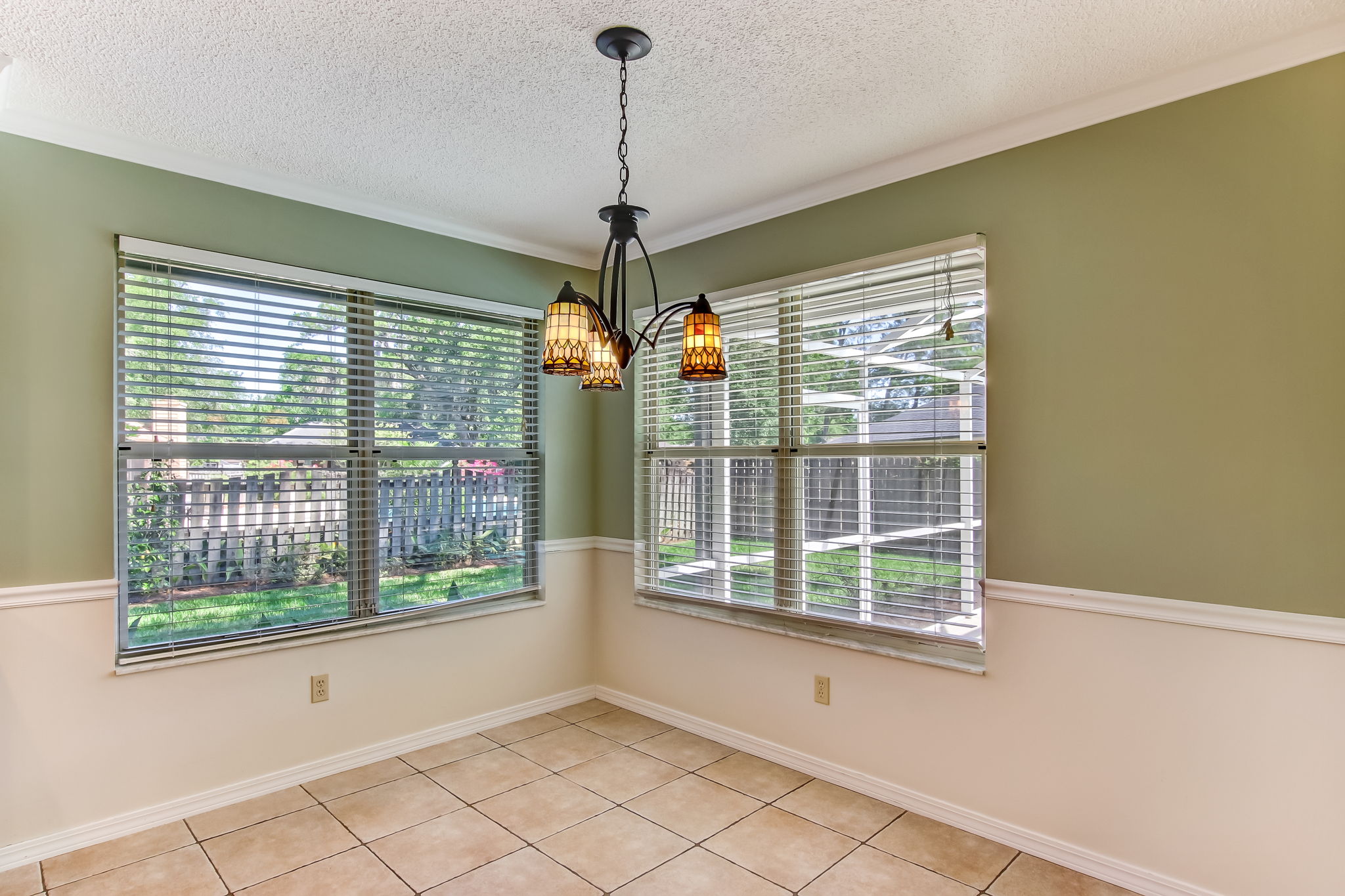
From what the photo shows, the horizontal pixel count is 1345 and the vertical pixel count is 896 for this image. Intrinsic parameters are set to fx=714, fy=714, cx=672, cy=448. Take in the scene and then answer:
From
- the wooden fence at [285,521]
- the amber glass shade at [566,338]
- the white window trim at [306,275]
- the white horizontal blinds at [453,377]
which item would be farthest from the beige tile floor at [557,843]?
the white window trim at [306,275]

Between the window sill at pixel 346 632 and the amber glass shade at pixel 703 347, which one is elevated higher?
the amber glass shade at pixel 703 347

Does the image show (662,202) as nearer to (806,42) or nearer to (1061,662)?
(806,42)

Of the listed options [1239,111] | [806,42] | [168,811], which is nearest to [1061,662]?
[1239,111]

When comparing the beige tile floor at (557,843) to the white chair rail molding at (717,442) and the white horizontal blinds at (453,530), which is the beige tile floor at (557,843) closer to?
the white chair rail molding at (717,442)

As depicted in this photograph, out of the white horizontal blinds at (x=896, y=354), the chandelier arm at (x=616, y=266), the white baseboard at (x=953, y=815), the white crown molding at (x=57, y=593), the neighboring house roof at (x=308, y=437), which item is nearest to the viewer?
the chandelier arm at (x=616, y=266)

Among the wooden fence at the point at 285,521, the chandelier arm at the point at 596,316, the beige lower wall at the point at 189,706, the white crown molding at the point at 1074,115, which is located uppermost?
the white crown molding at the point at 1074,115

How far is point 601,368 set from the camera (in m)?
2.03

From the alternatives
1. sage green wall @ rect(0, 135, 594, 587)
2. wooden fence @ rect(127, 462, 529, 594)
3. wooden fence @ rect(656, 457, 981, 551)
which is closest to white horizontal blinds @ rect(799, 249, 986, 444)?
wooden fence @ rect(656, 457, 981, 551)

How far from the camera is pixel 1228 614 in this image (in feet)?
7.01

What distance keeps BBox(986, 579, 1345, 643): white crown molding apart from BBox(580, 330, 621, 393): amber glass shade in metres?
1.58

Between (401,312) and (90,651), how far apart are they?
183cm

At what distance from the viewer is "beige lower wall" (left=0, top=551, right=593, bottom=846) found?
249 cm

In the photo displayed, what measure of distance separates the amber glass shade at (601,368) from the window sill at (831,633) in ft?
5.28

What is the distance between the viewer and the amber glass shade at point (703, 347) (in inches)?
76.9
